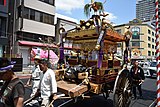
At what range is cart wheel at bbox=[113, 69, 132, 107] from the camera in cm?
486

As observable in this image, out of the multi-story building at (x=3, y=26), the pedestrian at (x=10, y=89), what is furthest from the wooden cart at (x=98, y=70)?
the multi-story building at (x=3, y=26)

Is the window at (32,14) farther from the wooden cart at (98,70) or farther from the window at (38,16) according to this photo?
the wooden cart at (98,70)

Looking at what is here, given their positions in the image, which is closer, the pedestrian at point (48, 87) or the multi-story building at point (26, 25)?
the pedestrian at point (48, 87)

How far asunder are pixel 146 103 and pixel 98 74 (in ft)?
11.5

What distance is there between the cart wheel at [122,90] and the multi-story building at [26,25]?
746 inches

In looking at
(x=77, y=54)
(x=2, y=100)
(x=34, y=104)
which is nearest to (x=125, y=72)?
(x=77, y=54)

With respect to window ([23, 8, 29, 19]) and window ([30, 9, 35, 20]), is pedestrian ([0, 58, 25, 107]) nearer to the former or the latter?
window ([23, 8, 29, 19])

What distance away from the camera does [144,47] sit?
62.8 m

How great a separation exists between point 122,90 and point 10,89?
11.8 feet

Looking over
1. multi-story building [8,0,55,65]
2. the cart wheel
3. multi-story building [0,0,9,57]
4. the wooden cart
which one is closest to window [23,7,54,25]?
multi-story building [8,0,55,65]

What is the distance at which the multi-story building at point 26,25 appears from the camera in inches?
977

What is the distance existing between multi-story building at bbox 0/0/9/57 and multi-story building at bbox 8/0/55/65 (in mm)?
1178

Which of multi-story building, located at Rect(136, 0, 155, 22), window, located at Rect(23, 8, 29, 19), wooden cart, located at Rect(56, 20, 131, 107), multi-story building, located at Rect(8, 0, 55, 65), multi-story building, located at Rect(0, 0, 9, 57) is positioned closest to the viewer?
wooden cart, located at Rect(56, 20, 131, 107)

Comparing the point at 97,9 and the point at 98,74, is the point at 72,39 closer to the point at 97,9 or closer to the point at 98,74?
the point at 97,9
